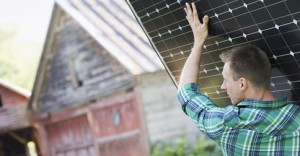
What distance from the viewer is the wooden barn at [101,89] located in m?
15.3

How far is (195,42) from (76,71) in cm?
Result: 1524

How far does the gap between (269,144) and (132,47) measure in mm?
13008

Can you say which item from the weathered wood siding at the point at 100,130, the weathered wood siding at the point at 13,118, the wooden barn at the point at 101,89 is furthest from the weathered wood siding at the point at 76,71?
the weathered wood siding at the point at 13,118

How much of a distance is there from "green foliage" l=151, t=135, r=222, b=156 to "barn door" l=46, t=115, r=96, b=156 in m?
3.50

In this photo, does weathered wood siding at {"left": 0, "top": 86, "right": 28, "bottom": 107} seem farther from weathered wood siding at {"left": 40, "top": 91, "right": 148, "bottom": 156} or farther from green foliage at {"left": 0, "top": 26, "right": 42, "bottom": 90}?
green foliage at {"left": 0, "top": 26, "right": 42, "bottom": 90}

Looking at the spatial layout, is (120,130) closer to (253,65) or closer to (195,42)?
(195,42)

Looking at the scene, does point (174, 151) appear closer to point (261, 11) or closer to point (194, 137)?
point (194, 137)

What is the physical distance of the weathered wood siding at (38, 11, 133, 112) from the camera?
16.6 m

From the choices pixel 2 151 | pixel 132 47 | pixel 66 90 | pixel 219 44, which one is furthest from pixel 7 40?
pixel 219 44

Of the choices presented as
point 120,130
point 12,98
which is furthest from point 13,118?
point 120,130

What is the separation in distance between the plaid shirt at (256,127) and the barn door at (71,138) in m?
15.2

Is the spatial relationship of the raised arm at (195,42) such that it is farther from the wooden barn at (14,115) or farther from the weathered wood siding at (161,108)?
the wooden barn at (14,115)

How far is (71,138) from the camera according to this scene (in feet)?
62.4

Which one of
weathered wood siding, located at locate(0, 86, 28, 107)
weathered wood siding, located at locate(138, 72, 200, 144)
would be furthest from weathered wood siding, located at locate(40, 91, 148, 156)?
weathered wood siding, located at locate(0, 86, 28, 107)
